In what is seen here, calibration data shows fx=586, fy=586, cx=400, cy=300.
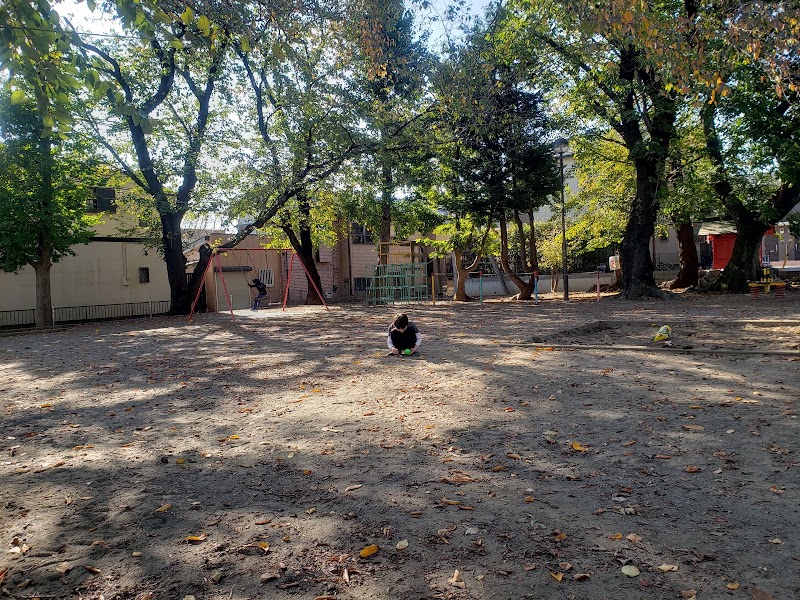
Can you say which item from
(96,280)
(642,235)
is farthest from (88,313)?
(642,235)

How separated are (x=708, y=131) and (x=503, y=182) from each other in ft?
24.1

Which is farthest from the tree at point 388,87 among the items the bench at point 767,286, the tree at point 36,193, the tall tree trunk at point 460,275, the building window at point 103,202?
the building window at point 103,202

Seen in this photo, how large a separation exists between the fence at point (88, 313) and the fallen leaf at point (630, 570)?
2558 centimetres

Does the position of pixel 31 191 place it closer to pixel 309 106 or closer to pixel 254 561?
pixel 309 106

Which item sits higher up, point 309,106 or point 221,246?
point 309,106

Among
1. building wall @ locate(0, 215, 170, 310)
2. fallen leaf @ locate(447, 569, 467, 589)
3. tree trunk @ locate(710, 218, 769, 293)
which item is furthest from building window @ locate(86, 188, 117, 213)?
fallen leaf @ locate(447, 569, 467, 589)

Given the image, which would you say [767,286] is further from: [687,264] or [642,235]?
[687,264]

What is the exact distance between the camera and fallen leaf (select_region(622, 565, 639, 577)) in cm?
283

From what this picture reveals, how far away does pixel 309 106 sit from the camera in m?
16.6

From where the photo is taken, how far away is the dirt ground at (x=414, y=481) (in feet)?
9.45

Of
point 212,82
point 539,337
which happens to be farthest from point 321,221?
point 539,337

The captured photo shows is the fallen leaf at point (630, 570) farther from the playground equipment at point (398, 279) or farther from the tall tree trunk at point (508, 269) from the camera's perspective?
the playground equipment at point (398, 279)

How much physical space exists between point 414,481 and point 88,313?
26.0 metres

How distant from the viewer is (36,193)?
1827 cm
